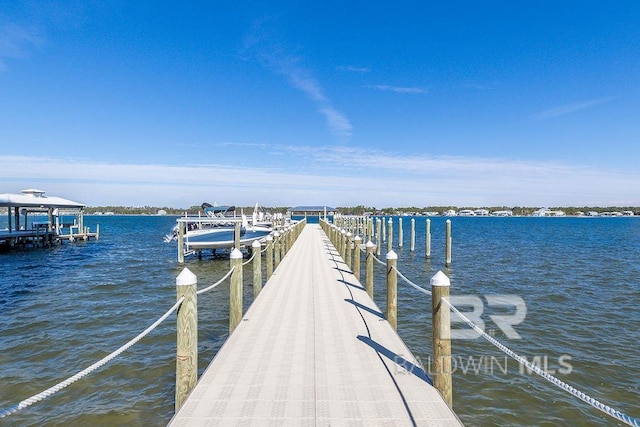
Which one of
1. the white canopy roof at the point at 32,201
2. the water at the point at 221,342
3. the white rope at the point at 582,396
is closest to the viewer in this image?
the white rope at the point at 582,396

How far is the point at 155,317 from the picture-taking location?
443 inches

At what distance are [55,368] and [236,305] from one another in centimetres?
405

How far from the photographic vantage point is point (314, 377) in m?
4.60

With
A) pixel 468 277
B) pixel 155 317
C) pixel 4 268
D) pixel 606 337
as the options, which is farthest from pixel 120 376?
pixel 4 268

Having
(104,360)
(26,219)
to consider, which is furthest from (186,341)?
(26,219)

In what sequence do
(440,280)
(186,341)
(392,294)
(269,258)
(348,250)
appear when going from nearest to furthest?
(186,341) < (440,280) < (392,294) < (269,258) < (348,250)

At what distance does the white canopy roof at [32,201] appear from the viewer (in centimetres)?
2946

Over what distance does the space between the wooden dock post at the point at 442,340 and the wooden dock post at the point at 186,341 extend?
8.87ft

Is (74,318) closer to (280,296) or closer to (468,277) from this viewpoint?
(280,296)

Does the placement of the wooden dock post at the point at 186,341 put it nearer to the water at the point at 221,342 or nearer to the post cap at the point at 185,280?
the post cap at the point at 185,280

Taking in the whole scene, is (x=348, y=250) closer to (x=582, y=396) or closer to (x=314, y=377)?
(x=314, y=377)

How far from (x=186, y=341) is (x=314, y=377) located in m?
1.55

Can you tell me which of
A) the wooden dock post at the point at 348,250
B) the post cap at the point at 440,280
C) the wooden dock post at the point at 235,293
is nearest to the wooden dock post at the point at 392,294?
the post cap at the point at 440,280

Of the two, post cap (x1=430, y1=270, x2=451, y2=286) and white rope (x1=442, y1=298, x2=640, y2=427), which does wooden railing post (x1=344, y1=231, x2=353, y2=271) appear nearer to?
post cap (x1=430, y1=270, x2=451, y2=286)
